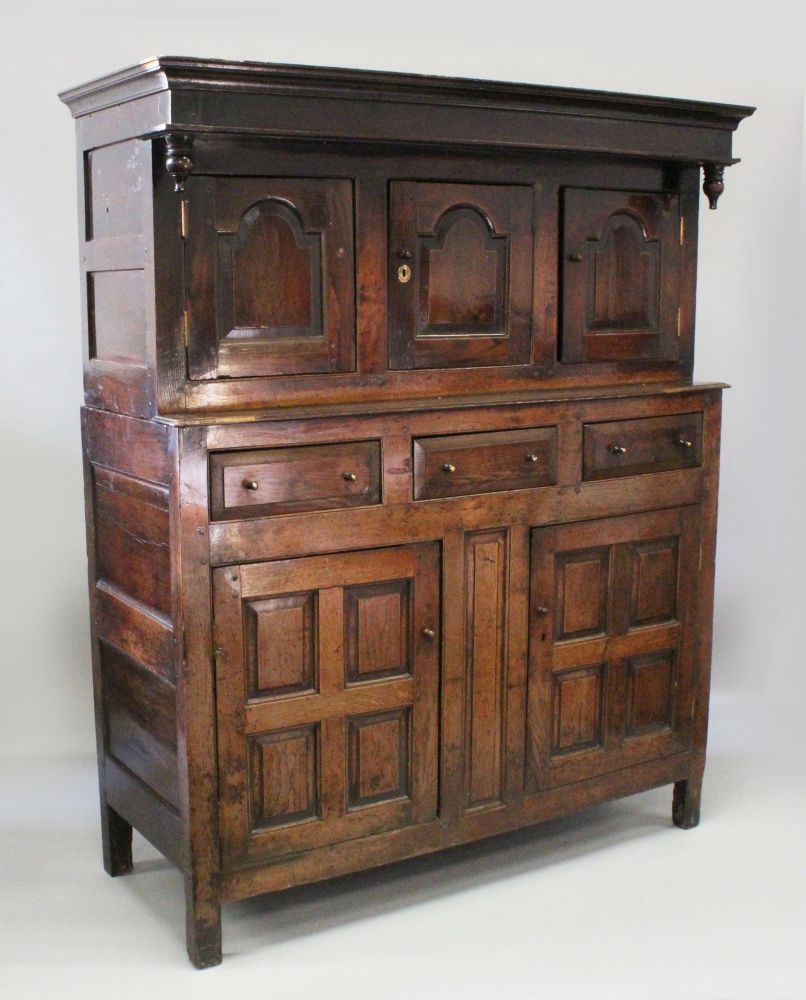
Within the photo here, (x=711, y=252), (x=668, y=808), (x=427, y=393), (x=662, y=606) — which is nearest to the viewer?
(x=427, y=393)

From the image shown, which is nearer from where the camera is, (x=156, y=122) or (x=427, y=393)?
(x=156, y=122)

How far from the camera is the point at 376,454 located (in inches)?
132

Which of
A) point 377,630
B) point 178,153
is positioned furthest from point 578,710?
point 178,153

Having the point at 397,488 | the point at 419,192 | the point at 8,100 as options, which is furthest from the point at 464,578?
the point at 8,100

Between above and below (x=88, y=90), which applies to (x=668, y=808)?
below

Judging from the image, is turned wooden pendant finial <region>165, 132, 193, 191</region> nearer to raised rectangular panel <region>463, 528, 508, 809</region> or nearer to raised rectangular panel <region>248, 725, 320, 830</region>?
raised rectangular panel <region>463, 528, 508, 809</region>

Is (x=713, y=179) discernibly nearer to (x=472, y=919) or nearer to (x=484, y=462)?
(x=484, y=462)

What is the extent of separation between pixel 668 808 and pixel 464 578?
1.22m

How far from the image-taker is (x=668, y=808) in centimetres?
426

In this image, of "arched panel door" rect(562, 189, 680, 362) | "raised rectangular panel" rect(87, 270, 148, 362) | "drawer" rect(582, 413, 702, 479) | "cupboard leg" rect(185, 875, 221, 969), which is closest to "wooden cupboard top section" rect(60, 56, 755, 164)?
"arched panel door" rect(562, 189, 680, 362)

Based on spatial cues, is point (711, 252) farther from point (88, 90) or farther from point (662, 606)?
point (88, 90)

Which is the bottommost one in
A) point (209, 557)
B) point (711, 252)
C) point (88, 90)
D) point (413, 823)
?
point (413, 823)

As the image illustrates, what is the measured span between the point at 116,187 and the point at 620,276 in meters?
1.38

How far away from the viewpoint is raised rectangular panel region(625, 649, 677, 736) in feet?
12.9
